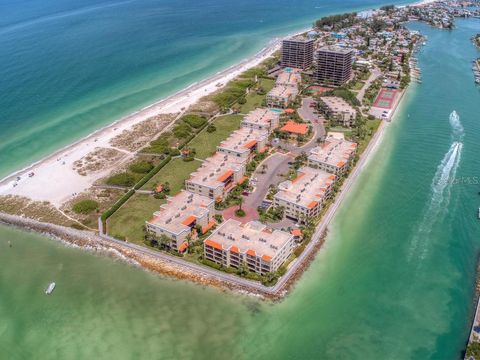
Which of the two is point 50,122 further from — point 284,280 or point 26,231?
point 284,280

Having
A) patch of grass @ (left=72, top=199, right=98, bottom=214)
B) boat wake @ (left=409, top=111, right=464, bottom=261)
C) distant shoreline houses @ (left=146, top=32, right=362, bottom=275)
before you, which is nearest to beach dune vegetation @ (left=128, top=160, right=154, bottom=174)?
distant shoreline houses @ (left=146, top=32, right=362, bottom=275)

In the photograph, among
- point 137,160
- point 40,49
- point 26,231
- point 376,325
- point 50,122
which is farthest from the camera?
point 40,49

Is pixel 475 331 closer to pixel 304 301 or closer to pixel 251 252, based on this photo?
pixel 304 301

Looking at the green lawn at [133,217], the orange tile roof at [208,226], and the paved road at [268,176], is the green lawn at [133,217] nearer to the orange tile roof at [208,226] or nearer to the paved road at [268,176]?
the orange tile roof at [208,226]

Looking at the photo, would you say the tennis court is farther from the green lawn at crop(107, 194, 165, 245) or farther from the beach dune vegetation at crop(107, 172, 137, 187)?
the green lawn at crop(107, 194, 165, 245)

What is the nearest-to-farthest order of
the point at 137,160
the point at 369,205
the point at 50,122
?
the point at 369,205, the point at 137,160, the point at 50,122

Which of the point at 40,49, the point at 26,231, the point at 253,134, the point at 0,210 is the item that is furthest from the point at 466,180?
the point at 40,49

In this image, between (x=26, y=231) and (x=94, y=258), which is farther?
(x=26, y=231)
